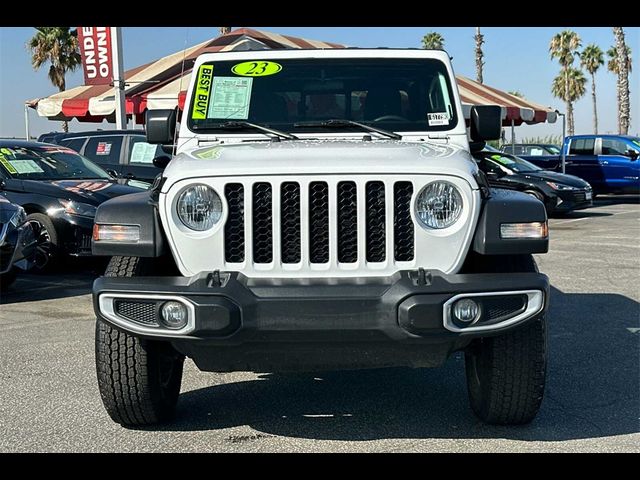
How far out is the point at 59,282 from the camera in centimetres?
964

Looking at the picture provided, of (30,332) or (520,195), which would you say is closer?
(520,195)

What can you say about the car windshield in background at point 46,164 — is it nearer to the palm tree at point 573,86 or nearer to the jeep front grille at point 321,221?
the jeep front grille at point 321,221

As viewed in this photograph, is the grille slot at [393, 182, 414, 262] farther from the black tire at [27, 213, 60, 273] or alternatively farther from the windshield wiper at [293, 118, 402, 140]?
the black tire at [27, 213, 60, 273]

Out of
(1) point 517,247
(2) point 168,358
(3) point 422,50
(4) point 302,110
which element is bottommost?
(2) point 168,358

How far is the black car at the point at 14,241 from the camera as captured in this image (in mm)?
8297

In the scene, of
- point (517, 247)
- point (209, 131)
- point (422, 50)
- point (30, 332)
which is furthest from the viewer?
point (30, 332)

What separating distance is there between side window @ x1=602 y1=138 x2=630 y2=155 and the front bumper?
19675mm

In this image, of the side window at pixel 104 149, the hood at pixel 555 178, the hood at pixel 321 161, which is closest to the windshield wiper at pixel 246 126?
the hood at pixel 321 161

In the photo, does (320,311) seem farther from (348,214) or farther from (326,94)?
(326,94)

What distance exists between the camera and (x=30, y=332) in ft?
22.8

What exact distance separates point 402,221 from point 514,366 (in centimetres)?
87
